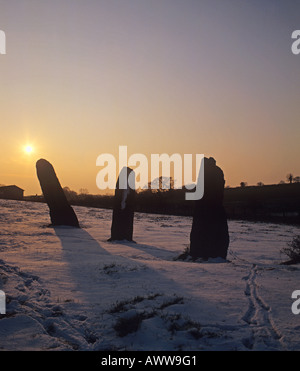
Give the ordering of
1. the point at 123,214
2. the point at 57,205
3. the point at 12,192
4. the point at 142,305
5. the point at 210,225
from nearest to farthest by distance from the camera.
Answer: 1. the point at 142,305
2. the point at 210,225
3. the point at 123,214
4. the point at 57,205
5. the point at 12,192

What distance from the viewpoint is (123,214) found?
1349cm

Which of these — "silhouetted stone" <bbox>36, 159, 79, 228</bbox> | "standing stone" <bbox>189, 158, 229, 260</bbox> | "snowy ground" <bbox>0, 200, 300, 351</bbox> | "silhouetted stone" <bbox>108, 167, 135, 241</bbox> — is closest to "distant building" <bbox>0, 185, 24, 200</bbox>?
"silhouetted stone" <bbox>36, 159, 79, 228</bbox>

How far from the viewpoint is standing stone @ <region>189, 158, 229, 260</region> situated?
32.5 ft

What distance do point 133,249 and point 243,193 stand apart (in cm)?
4507

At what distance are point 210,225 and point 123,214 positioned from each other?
15.7ft

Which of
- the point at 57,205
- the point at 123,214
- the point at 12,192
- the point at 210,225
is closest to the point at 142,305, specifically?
the point at 210,225

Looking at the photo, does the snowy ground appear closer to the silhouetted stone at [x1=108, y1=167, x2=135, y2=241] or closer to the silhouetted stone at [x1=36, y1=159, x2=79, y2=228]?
the silhouetted stone at [x1=108, y1=167, x2=135, y2=241]

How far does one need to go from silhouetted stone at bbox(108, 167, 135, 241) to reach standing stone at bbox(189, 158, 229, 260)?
4119 mm

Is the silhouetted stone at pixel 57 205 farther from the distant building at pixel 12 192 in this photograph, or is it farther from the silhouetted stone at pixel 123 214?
the distant building at pixel 12 192

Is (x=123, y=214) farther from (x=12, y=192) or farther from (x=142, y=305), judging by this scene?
(x=12, y=192)

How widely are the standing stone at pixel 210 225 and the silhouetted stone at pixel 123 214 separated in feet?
13.5

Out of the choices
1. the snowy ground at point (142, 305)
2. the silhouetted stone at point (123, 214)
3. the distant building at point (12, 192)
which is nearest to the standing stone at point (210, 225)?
the snowy ground at point (142, 305)

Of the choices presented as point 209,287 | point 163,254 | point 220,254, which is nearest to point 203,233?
point 220,254

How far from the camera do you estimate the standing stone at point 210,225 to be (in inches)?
390
